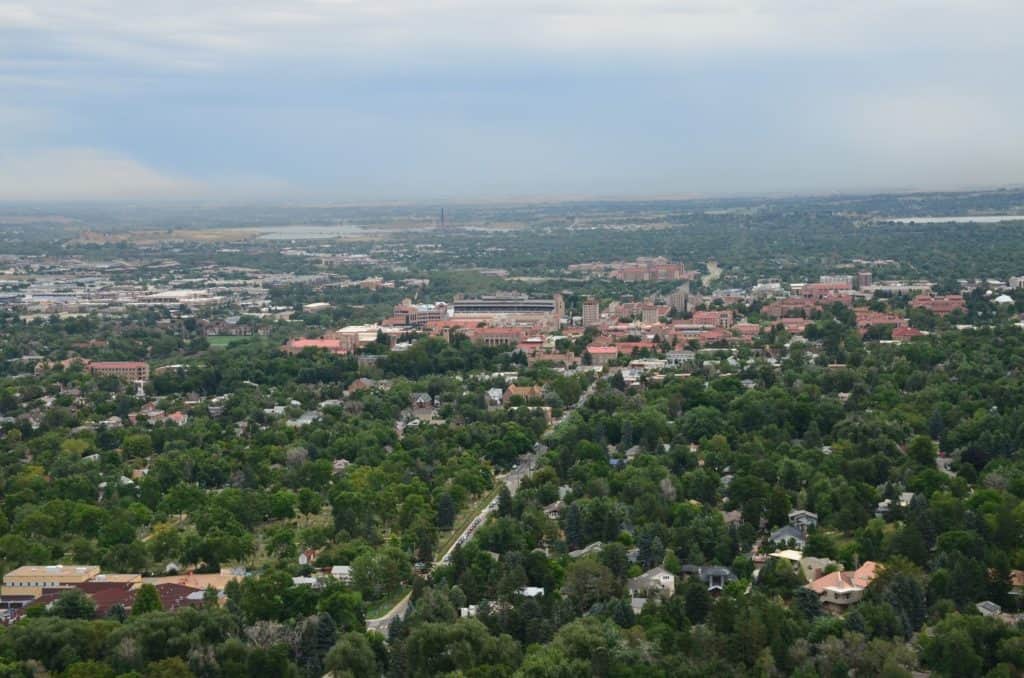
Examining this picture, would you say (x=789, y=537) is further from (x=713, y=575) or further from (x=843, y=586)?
(x=843, y=586)

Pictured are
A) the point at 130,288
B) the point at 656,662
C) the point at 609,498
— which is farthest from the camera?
the point at 130,288

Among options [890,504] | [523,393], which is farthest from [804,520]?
[523,393]

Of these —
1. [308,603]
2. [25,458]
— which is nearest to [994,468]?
[308,603]

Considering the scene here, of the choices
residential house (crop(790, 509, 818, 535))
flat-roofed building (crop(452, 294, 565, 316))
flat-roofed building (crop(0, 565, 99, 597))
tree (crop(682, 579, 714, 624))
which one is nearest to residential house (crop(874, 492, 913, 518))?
residential house (crop(790, 509, 818, 535))

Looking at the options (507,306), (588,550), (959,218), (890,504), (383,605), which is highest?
(890,504)

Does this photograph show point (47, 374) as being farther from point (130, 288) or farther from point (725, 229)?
point (725, 229)
